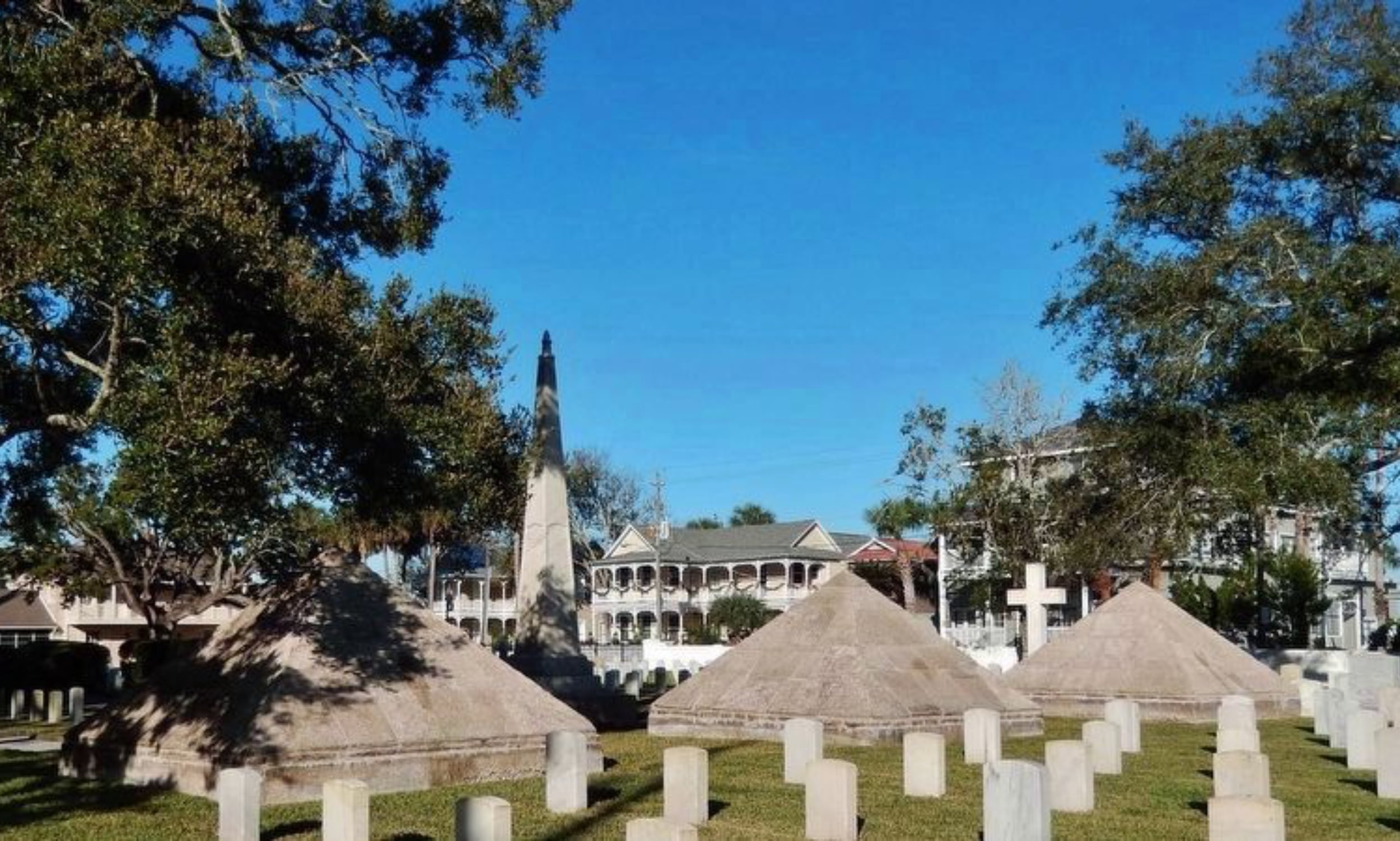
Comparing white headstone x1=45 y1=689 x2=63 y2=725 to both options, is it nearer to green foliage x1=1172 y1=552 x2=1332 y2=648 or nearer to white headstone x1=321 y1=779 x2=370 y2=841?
white headstone x1=321 y1=779 x2=370 y2=841

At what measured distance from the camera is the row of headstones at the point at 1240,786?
9.36m

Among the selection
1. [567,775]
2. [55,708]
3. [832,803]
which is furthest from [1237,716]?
[55,708]

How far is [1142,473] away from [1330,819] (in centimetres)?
2279

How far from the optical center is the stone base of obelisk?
74.0ft

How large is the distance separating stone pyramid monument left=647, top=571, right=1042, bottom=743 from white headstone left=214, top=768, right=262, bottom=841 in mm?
9244

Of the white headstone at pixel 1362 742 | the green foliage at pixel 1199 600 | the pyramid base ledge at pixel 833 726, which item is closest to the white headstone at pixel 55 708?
the pyramid base ledge at pixel 833 726

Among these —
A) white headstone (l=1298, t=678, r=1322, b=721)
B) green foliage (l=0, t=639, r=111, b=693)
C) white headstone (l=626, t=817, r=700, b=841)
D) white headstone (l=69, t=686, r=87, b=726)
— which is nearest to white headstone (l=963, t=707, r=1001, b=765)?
white headstone (l=626, t=817, r=700, b=841)

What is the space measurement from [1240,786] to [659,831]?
6.53 m

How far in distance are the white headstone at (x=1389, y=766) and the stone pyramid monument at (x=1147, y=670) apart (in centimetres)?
1007

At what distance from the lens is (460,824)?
1020cm

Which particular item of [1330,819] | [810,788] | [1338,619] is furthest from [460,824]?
[1338,619]

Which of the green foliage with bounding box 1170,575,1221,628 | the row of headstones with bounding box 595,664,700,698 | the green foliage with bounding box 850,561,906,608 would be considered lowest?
the row of headstones with bounding box 595,664,700,698

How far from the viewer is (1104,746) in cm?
1559

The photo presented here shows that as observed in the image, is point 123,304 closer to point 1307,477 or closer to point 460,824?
point 460,824
